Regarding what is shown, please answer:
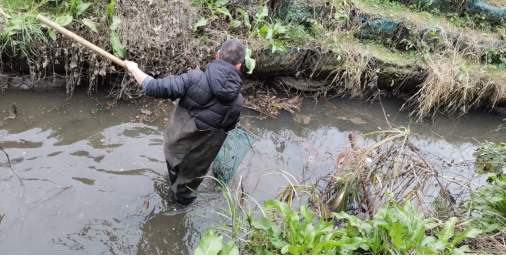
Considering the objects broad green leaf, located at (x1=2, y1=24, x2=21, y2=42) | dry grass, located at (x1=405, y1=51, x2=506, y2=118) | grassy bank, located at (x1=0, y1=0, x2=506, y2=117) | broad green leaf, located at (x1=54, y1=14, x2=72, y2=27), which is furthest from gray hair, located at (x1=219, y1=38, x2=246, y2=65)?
dry grass, located at (x1=405, y1=51, x2=506, y2=118)

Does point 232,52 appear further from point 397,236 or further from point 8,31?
point 8,31

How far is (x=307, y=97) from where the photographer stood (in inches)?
259

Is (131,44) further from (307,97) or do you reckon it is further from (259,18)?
(307,97)

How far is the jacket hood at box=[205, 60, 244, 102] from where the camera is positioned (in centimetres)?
300

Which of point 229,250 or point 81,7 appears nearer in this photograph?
point 229,250

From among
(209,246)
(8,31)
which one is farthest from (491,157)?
(8,31)

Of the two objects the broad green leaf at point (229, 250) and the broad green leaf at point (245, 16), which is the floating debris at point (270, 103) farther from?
the broad green leaf at point (229, 250)

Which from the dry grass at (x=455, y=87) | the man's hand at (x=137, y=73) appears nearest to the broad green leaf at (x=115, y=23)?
the man's hand at (x=137, y=73)

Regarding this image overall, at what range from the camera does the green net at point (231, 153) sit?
4168 millimetres

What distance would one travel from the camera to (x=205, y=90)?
10.1ft

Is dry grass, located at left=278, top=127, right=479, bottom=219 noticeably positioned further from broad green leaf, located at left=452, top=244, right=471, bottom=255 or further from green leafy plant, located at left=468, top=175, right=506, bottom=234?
broad green leaf, located at left=452, top=244, right=471, bottom=255

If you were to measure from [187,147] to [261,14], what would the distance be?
3596mm

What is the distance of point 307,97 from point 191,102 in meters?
3.81

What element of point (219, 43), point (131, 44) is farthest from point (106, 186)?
point (219, 43)
